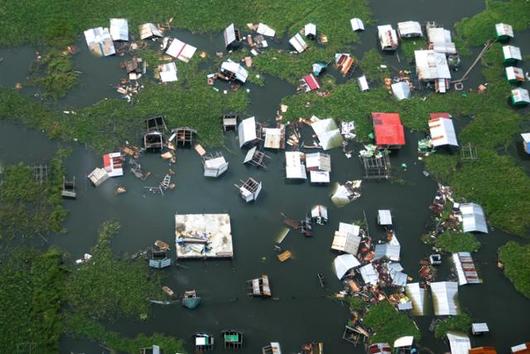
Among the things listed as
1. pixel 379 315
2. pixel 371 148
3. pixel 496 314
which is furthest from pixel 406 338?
pixel 371 148

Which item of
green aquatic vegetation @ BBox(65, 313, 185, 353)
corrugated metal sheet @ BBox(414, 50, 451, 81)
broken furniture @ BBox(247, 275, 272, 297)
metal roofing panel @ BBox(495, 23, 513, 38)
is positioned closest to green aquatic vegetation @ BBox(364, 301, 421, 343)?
broken furniture @ BBox(247, 275, 272, 297)

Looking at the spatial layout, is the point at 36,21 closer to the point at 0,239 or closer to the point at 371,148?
the point at 0,239

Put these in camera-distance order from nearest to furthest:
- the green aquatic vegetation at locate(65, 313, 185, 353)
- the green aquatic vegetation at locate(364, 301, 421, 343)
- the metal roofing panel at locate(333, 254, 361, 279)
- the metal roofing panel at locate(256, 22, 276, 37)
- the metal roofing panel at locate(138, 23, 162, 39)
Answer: the green aquatic vegetation at locate(65, 313, 185, 353)
the green aquatic vegetation at locate(364, 301, 421, 343)
the metal roofing panel at locate(333, 254, 361, 279)
the metal roofing panel at locate(138, 23, 162, 39)
the metal roofing panel at locate(256, 22, 276, 37)

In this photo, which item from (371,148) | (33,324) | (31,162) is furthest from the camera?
(371,148)

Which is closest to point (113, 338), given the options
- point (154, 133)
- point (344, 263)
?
point (154, 133)

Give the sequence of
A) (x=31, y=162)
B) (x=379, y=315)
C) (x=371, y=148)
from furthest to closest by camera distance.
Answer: (x=371, y=148), (x=31, y=162), (x=379, y=315)

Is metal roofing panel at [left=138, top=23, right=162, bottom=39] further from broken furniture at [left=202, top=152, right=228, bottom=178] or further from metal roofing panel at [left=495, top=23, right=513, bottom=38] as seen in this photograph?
metal roofing panel at [left=495, top=23, right=513, bottom=38]
